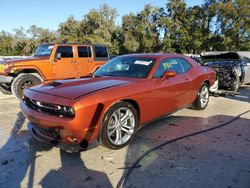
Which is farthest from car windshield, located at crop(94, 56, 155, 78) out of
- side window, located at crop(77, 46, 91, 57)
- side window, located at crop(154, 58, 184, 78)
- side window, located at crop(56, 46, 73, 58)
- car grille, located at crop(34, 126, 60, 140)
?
side window, located at crop(77, 46, 91, 57)

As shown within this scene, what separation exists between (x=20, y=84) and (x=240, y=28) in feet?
112

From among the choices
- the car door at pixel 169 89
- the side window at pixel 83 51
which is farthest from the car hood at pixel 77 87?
the side window at pixel 83 51

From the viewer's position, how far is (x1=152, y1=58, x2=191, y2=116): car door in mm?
4543

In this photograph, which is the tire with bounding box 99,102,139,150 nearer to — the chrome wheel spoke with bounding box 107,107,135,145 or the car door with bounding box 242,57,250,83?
the chrome wheel spoke with bounding box 107,107,135,145

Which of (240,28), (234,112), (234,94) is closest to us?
(234,112)

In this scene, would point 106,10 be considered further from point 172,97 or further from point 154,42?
point 172,97

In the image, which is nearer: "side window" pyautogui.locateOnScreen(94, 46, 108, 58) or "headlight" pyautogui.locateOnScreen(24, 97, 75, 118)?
"headlight" pyautogui.locateOnScreen(24, 97, 75, 118)

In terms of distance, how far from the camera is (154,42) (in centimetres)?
4303

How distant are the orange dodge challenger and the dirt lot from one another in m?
0.29

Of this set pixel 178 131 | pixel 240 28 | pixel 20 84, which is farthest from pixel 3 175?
pixel 240 28

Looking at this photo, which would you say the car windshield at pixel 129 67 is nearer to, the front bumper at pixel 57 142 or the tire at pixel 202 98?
the front bumper at pixel 57 142

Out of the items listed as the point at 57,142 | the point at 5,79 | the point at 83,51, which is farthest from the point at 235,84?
the point at 5,79

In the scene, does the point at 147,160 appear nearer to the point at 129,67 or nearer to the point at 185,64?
the point at 129,67

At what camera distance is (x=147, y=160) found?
3.56 metres
